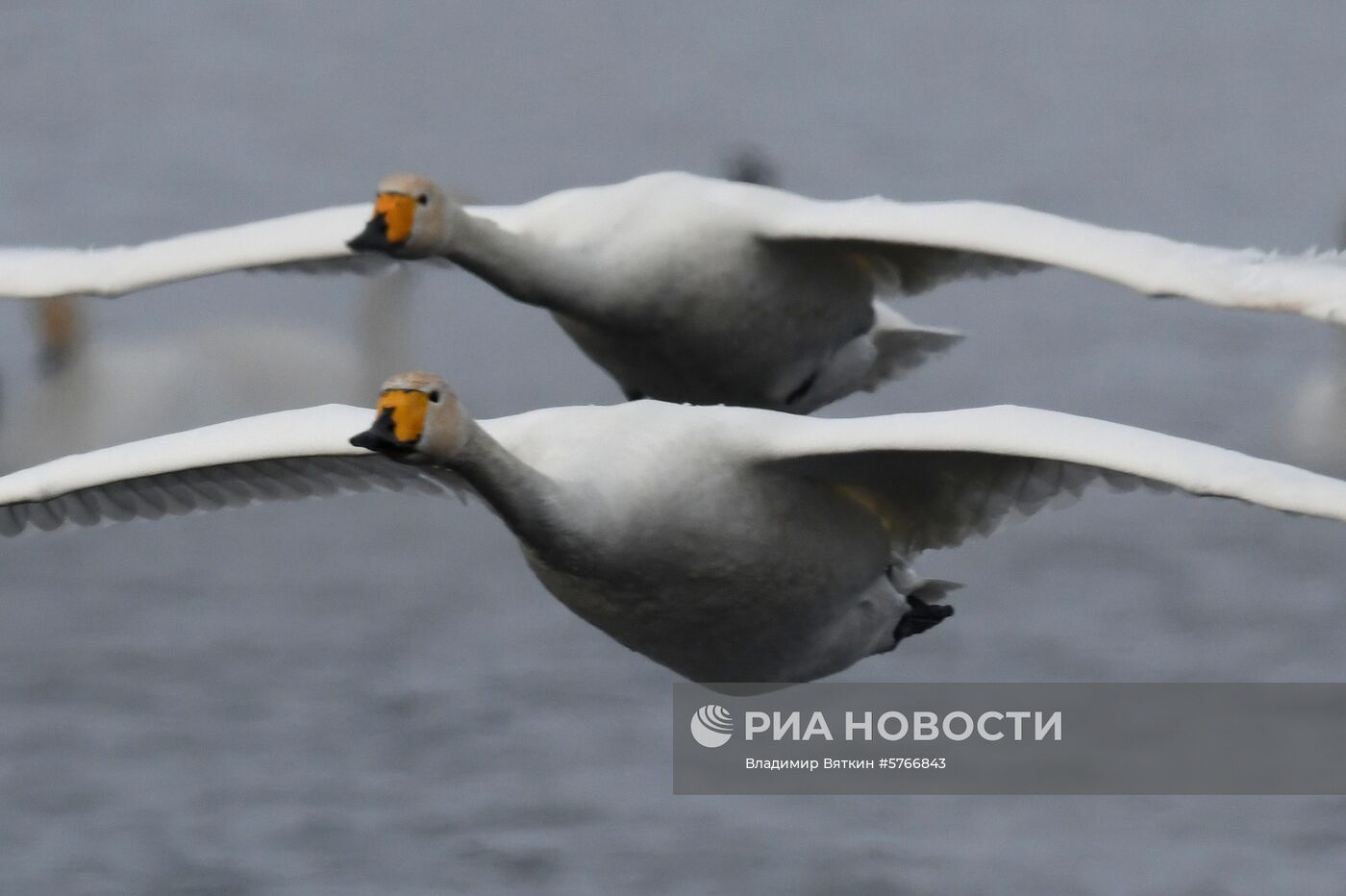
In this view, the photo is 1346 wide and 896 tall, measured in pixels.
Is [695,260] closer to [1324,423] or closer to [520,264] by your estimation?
[520,264]

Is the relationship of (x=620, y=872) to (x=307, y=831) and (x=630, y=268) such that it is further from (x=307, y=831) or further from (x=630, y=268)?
(x=630, y=268)

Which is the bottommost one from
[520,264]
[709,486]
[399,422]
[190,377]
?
[399,422]

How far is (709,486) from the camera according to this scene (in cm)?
1177

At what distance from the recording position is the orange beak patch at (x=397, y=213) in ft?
41.1

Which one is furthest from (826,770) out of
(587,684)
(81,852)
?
(81,852)

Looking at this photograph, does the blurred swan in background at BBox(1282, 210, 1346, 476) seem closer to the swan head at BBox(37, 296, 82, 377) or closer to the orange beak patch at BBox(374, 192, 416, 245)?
the swan head at BBox(37, 296, 82, 377)

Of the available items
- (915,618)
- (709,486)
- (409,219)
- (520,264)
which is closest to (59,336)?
(520,264)

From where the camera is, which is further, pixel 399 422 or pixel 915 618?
pixel 915 618

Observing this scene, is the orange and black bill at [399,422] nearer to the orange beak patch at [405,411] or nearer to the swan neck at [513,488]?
the orange beak patch at [405,411]

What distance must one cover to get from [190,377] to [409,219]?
46.3ft

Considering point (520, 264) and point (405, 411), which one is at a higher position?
point (520, 264)

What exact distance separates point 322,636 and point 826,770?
6414 millimetres

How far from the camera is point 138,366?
89.0 feet

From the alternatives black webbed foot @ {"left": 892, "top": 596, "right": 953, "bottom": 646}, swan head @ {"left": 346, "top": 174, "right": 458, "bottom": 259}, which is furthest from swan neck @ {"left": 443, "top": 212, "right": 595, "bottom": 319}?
black webbed foot @ {"left": 892, "top": 596, "right": 953, "bottom": 646}
